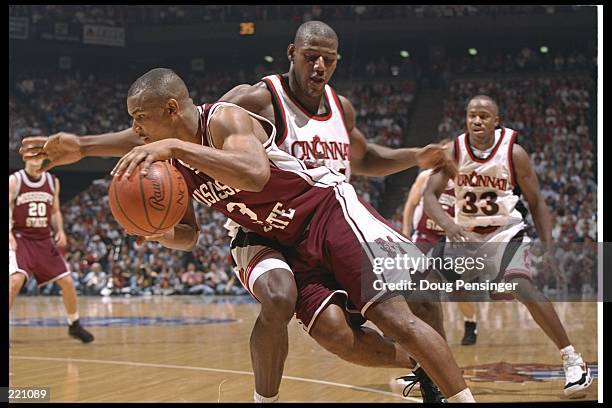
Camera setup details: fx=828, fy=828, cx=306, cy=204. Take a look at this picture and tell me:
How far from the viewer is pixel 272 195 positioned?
3482mm

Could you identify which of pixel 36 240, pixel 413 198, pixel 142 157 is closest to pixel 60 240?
pixel 36 240

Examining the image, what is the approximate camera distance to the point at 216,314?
1109 centimetres

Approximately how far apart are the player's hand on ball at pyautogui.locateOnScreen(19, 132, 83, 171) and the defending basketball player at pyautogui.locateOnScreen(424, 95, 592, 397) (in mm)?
2359

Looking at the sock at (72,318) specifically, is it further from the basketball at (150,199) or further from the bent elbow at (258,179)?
the bent elbow at (258,179)

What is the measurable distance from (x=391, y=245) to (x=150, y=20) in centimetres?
1855

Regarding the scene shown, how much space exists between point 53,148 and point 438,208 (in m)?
2.59

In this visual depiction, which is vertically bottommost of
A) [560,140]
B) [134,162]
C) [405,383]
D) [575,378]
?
[575,378]

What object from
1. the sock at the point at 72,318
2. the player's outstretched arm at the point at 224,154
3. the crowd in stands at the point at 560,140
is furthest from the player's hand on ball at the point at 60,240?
the crowd in stands at the point at 560,140

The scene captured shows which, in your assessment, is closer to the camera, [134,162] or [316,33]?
[134,162]

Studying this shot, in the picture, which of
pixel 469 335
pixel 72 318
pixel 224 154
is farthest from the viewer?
pixel 72 318

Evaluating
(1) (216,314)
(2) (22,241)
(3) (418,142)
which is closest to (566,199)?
(3) (418,142)

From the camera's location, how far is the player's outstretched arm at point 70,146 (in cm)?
382

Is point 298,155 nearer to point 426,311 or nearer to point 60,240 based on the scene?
point 426,311

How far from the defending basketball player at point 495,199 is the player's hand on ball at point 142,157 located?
8.90 ft
